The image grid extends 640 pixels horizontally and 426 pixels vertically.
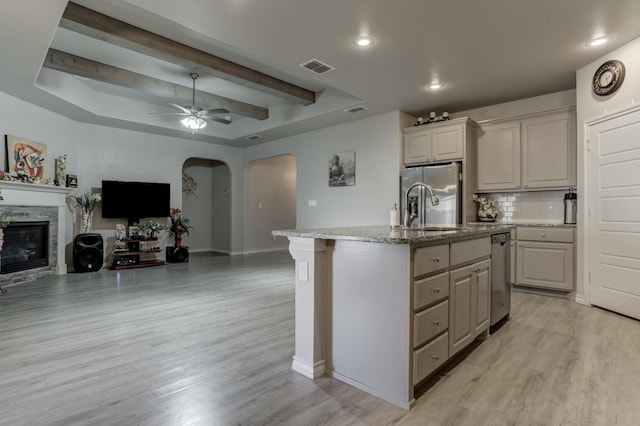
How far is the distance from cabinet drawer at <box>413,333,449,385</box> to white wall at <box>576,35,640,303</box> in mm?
2778

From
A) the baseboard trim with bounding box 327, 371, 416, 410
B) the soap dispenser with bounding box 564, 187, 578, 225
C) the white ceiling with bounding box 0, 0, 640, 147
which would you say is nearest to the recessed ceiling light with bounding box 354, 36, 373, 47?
the white ceiling with bounding box 0, 0, 640, 147

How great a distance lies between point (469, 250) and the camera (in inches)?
95.0

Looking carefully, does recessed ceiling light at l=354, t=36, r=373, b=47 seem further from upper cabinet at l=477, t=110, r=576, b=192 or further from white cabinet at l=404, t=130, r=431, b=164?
upper cabinet at l=477, t=110, r=576, b=192

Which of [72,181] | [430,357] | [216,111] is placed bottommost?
[430,357]

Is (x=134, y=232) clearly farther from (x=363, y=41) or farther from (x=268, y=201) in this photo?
(x=363, y=41)

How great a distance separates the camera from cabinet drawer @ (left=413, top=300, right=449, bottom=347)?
72.6 inches

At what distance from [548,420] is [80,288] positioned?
524 cm

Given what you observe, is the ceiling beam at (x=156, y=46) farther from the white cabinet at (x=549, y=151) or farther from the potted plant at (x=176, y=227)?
the potted plant at (x=176, y=227)

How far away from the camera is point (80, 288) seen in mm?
4543

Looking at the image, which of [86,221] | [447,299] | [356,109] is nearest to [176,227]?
[86,221]

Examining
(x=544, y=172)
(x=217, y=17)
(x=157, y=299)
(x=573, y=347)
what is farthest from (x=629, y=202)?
(x=157, y=299)

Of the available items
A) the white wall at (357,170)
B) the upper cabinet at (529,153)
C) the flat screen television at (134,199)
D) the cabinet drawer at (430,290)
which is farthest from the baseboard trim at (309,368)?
the flat screen television at (134,199)

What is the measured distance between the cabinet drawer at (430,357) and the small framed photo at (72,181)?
642cm

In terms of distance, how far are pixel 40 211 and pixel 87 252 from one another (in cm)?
93
